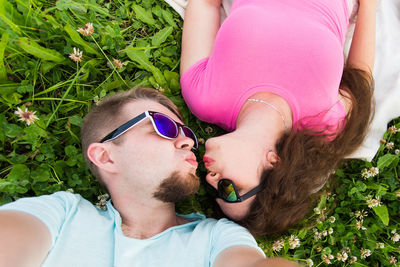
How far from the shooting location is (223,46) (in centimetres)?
239

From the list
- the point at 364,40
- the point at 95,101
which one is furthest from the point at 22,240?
the point at 364,40

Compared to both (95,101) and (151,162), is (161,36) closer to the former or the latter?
(95,101)

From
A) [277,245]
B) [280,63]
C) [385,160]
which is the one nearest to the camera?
[280,63]

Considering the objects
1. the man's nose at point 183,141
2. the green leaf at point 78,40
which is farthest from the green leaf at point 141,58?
the man's nose at point 183,141

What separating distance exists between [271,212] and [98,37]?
2.39m

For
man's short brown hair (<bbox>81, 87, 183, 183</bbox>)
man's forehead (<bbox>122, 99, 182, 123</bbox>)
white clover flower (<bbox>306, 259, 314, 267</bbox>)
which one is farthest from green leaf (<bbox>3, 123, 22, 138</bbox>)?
white clover flower (<bbox>306, 259, 314, 267</bbox>)

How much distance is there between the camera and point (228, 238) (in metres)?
2.06

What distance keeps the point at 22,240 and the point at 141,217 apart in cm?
83

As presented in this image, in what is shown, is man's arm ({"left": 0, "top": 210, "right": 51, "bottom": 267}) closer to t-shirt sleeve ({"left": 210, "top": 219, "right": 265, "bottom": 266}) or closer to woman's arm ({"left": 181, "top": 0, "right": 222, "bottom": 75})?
t-shirt sleeve ({"left": 210, "top": 219, "right": 265, "bottom": 266})

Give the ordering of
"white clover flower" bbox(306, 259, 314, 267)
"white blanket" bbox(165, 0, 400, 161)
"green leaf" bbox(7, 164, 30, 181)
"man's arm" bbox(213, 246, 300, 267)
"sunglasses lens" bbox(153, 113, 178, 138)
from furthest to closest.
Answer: "white blanket" bbox(165, 0, 400, 161) < "white clover flower" bbox(306, 259, 314, 267) < "green leaf" bbox(7, 164, 30, 181) < "sunglasses lens" bbox(153, 113, 178, 138) < "man's arm" bbox(213, 246, 300, 267)

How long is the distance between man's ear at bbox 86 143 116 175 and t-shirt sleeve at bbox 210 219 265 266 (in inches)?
38.2

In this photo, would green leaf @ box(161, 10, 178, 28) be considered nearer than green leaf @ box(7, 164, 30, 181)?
No

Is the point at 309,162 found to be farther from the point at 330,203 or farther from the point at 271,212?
the point at 330,203

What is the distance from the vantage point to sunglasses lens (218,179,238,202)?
2117mm
